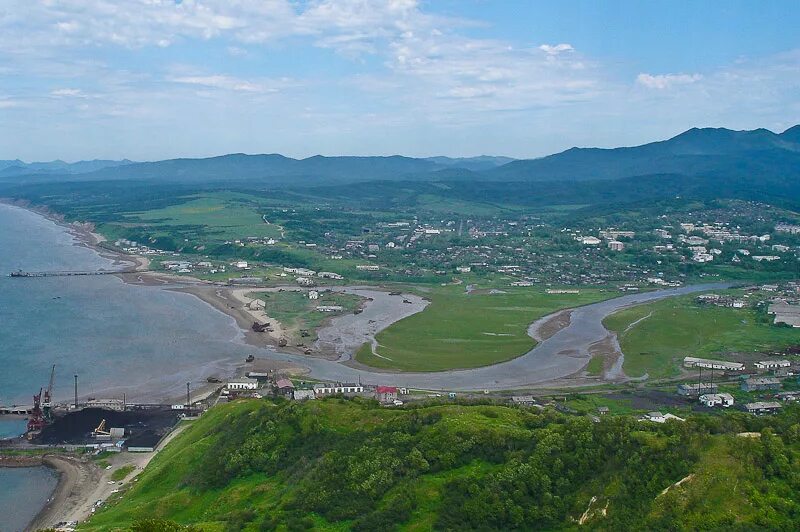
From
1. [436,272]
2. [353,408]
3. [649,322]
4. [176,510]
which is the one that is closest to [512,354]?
[649,322]

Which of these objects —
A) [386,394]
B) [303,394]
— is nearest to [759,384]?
[386,394]

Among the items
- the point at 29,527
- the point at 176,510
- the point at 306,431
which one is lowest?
the point at 29,527

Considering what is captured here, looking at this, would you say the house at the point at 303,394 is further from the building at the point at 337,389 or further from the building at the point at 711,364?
the building at the point at 711,364

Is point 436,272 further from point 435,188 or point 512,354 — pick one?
point 435,188

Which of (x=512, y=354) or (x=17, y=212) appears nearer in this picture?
(x=512, y=354)

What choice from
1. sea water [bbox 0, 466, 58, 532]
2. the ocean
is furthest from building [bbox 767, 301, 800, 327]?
sea water [bbox 0, 466, 58, 532]

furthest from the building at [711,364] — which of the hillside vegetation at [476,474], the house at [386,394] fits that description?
the hillside vegetation at [476,474]

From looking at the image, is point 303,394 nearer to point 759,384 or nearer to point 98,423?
point 98,423

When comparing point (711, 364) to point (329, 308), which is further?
point (329, 308)
